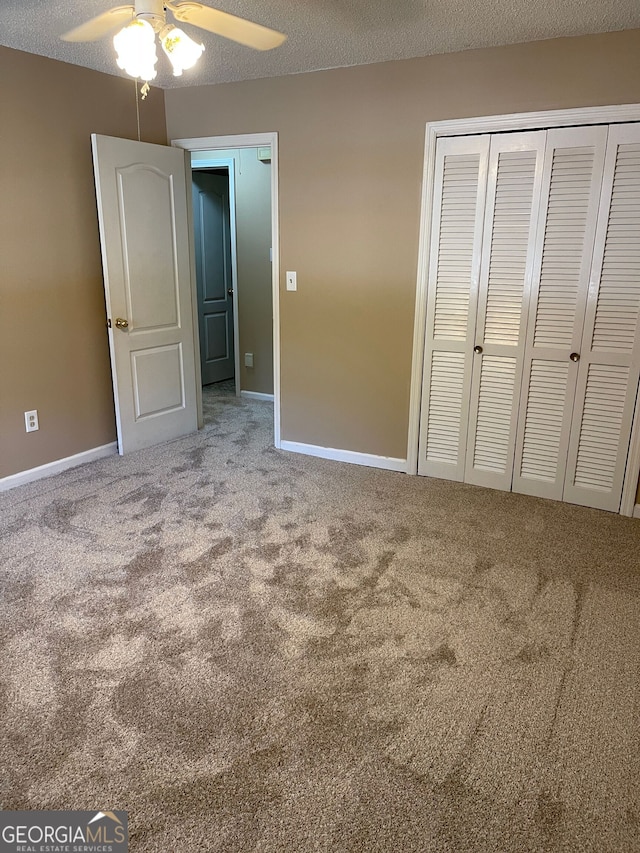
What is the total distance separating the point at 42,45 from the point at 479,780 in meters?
3.87

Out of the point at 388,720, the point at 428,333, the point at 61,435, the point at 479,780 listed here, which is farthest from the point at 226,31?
the point at 479,780

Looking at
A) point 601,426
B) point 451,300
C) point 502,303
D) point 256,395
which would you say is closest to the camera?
point 601,426

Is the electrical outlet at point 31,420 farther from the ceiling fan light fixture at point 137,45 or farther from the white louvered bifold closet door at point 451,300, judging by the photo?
the white louvered bifold closet door at point 451,300

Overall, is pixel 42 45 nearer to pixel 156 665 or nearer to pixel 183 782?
pixel 156 665

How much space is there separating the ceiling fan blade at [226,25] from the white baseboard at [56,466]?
102 inches

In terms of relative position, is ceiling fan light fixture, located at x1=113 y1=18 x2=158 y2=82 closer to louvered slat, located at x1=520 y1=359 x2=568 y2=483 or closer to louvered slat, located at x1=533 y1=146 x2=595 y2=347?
louvered slat, located at x1=533 y1=146 x2=595 y2=347

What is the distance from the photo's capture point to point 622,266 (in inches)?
119

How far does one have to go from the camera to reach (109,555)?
2.81 m

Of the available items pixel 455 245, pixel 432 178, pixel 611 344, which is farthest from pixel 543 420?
pixel 432 178

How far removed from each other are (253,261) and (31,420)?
262cm

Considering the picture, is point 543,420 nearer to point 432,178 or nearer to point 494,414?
point 494,414

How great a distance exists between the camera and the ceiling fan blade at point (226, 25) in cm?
226

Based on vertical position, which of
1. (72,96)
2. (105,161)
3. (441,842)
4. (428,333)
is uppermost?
(72,96)

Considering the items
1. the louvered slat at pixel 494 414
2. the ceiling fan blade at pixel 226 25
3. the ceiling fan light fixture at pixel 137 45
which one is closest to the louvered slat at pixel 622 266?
the louvered slat at pixel 494 414
